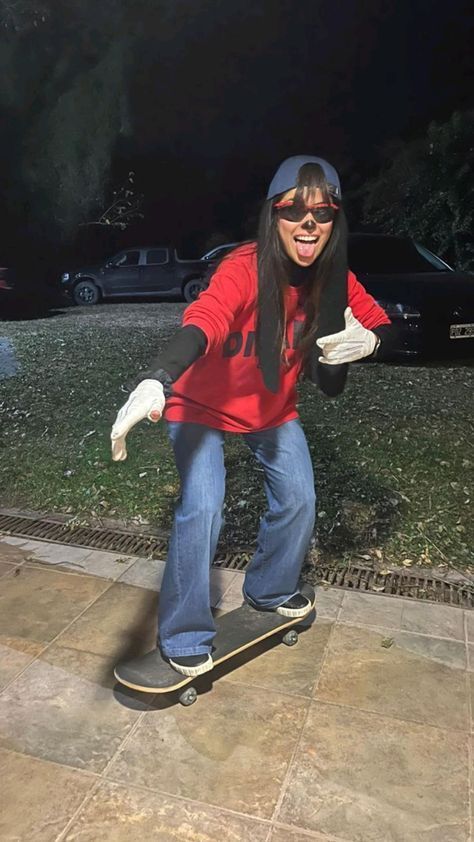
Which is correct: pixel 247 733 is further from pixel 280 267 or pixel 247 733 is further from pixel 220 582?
pixel 280 267

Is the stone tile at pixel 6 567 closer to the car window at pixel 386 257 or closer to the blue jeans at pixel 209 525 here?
the blue jeans at pixel 209 525

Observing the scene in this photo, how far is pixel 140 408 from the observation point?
195 cm

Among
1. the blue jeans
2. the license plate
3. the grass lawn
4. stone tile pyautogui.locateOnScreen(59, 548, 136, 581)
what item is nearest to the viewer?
the blue jeans

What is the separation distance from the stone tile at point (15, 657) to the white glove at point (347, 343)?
5.42 feet

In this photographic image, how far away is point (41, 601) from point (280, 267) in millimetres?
1938

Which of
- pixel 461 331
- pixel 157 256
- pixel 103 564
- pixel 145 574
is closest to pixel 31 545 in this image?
pixel 103 564

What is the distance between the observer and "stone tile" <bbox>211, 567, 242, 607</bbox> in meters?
3.22

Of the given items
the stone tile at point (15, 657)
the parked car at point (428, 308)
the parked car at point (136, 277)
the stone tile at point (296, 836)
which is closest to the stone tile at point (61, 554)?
the stone tile at point (15, 657)

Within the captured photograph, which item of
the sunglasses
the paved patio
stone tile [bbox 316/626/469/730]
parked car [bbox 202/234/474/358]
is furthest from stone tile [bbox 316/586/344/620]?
parked car [bbox 202/234/474/358]

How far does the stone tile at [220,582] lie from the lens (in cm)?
322

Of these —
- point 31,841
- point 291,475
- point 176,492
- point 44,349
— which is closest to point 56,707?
point 31,841

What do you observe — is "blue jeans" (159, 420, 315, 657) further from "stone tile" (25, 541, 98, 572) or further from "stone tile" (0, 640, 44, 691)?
"stone tile" (25, 541, 98, 572)

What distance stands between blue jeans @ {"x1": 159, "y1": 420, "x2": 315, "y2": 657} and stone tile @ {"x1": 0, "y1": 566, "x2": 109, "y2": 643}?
2.39ft

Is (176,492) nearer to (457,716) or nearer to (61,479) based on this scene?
(61,479)
